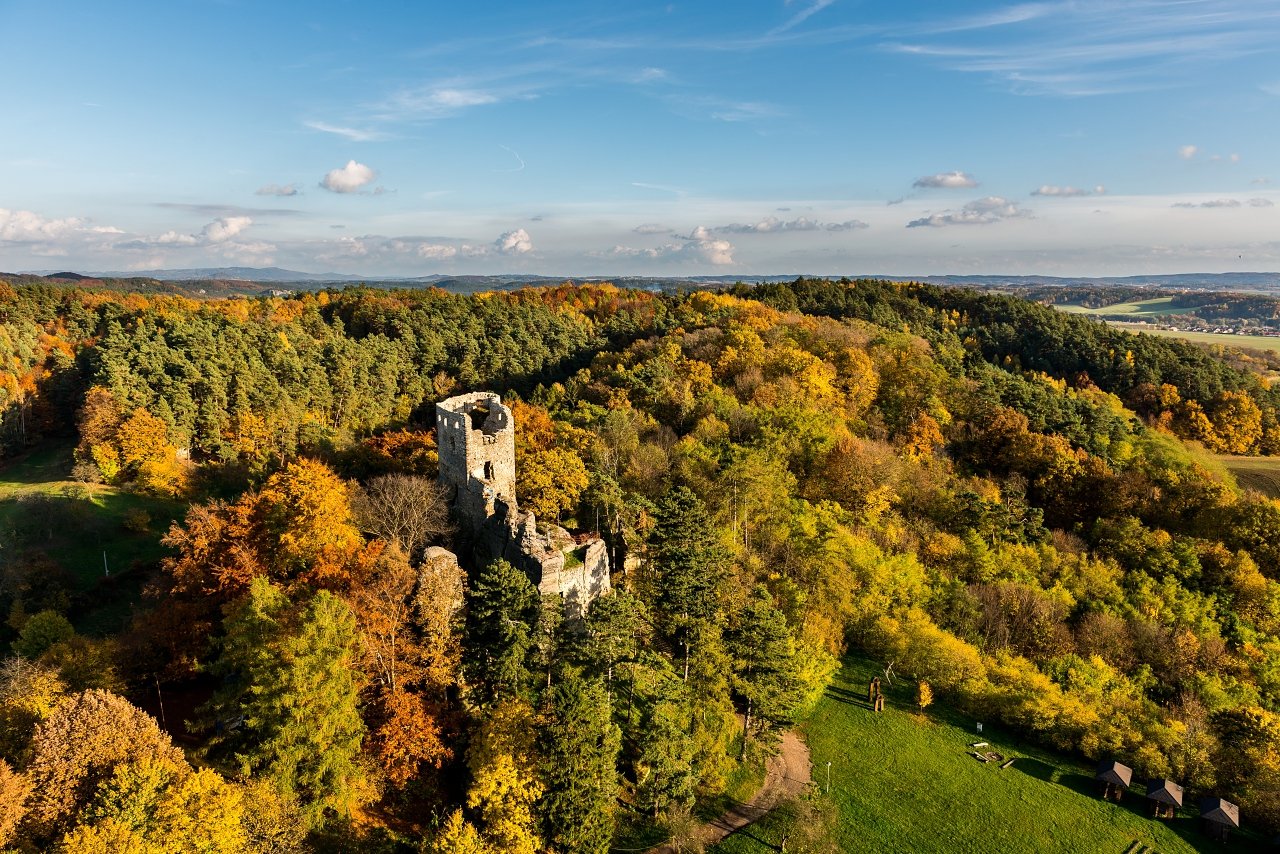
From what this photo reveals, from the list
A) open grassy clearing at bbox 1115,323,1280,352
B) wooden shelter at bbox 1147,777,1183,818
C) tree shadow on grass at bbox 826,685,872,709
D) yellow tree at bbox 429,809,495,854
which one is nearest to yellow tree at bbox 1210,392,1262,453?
open grassy clearing at bbox 1115,323,1280,352

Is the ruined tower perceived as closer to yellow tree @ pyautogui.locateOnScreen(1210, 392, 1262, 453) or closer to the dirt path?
the dirt path

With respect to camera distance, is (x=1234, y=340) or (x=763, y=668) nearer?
(x=763, y=668)

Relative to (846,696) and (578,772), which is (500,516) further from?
(846,696)

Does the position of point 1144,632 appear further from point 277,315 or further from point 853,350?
point 277,315

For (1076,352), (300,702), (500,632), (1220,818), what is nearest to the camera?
(300,702)

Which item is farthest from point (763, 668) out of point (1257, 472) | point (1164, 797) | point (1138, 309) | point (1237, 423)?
point (1138, 309)

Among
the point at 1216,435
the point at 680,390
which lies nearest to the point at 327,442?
the point at 680,390
